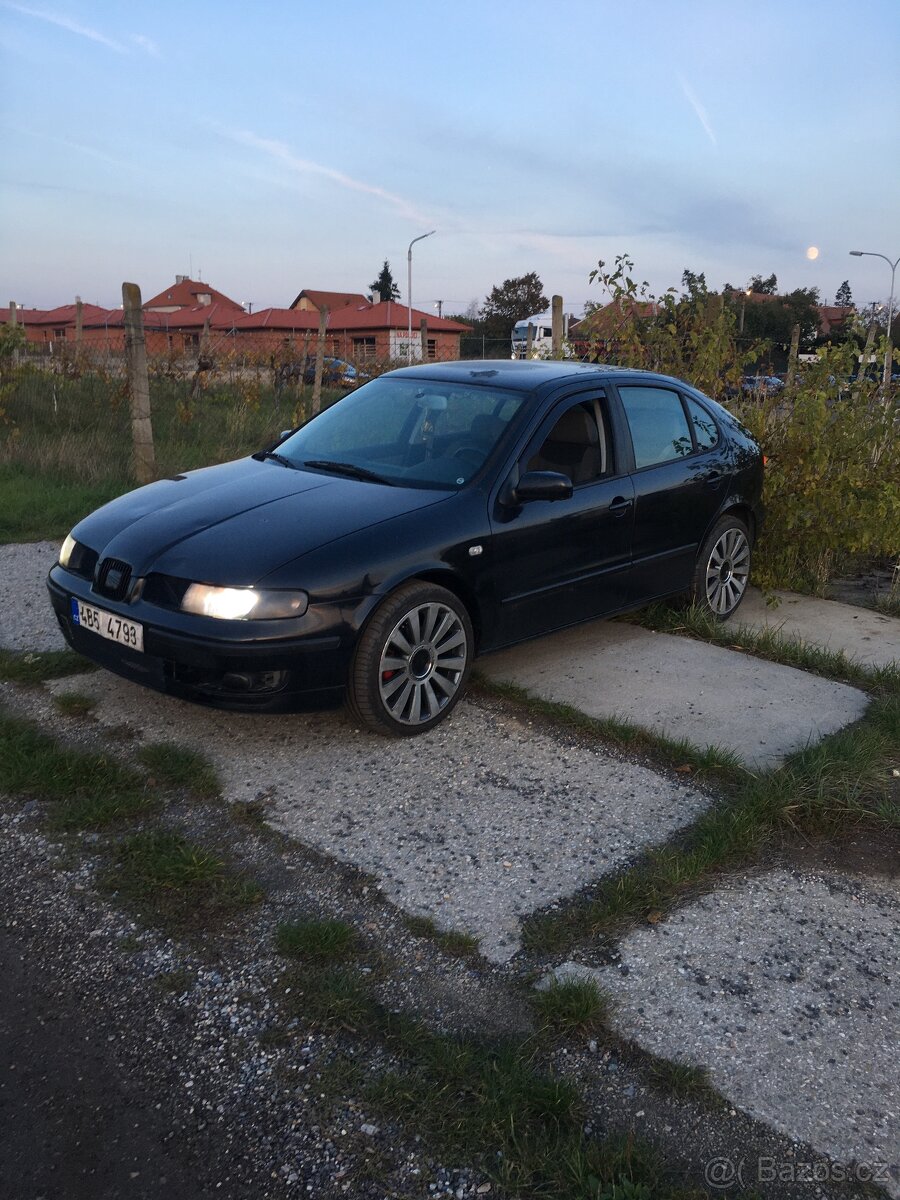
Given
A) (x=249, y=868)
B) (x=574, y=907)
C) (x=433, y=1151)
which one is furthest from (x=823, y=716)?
(x=433, y=1151)

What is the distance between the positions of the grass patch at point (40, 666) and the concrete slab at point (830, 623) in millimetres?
3912

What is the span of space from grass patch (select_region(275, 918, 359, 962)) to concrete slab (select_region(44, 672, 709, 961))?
10.8 inches

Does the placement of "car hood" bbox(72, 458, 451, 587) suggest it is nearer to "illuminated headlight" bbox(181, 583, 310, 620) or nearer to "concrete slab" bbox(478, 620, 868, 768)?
"illuminated headlight" bbox(181, 583, 310, 620)

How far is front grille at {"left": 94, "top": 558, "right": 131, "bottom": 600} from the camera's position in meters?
4.22

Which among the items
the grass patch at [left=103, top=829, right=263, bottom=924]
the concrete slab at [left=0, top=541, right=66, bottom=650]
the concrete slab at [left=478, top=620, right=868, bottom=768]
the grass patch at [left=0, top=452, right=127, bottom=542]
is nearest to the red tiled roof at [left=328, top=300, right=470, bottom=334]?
the grass patch at [left=0, top=452, right=127, bottom=542]

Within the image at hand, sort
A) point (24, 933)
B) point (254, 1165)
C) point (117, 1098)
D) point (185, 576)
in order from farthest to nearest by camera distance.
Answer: point (185, 576) → point (24, 933) → point (117, 1098) → point (254, 1165)

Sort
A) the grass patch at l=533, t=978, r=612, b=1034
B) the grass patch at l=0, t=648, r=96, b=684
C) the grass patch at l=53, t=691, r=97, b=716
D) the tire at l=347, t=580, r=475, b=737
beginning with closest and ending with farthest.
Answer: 1. the grass patch at l=533, t=978, r=612, b=1034
2. the tire at l=347, t=580, r=475, b=737
3. the grass patch at l=53, t=691, r=97, b=716
4. the grass patch at l=0, t=648, r=96, b=684

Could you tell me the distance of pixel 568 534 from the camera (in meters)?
5.05

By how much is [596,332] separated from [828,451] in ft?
9.43

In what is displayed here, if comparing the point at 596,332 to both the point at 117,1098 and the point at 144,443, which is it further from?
the point at 117,1098

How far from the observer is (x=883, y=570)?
8.29 meters

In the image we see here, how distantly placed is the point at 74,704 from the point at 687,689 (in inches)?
115

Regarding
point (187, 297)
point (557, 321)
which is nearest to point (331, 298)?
point (187, 297)

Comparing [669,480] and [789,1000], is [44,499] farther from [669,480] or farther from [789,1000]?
[789,1000]
